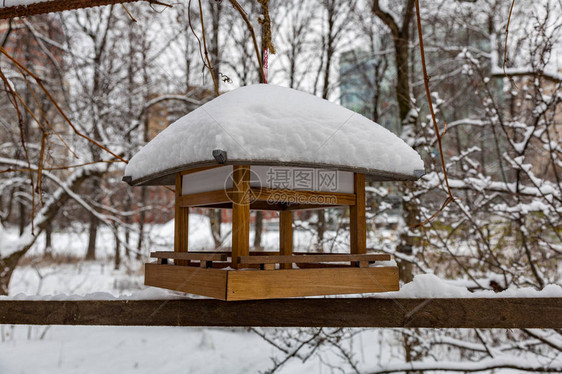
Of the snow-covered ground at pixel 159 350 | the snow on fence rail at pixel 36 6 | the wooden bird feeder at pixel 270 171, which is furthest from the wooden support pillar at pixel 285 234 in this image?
the snow-covered ground at pixel 159 350

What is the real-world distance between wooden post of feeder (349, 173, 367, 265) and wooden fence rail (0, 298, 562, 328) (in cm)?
17

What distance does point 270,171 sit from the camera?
4.17 feet

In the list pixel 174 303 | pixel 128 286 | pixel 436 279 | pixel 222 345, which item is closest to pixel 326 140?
pixel 436 279

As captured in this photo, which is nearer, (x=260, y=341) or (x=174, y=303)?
(x=174, y=303)

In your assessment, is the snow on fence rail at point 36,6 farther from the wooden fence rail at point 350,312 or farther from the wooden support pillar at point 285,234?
the wooden support pillar at point 285,234

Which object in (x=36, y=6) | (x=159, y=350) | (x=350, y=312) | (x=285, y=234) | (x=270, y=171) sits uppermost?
(x=36, y=6)


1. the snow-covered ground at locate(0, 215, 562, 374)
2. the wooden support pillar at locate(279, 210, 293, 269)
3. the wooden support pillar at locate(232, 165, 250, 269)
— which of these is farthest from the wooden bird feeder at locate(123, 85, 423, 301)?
the snow-covered ground at locate(0, 215, 562, 374)

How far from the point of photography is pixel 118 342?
221 inches

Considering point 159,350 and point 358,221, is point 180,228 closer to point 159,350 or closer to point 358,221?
point 358,221

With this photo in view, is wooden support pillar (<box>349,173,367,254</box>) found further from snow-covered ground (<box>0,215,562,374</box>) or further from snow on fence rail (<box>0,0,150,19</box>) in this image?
snow-covered ground (<box>0,215,562,374</box>)

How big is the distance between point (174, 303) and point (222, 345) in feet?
15.8

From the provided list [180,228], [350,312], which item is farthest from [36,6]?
[350,312]

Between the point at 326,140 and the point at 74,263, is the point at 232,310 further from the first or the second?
the point at 74,263

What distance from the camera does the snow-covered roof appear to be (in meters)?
1.10
